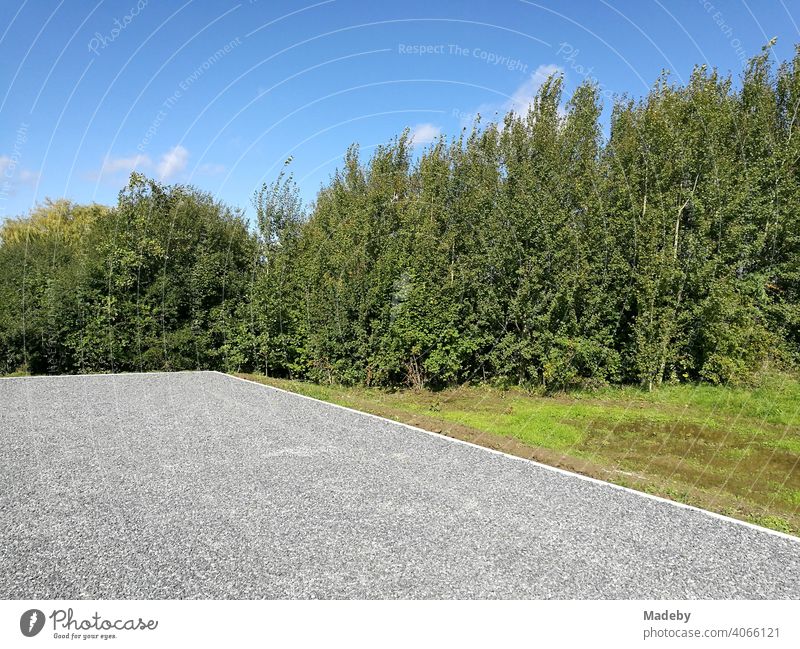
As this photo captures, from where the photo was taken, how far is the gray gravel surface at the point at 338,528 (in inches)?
138

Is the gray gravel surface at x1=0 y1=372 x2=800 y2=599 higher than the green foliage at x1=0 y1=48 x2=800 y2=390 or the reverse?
the reverse

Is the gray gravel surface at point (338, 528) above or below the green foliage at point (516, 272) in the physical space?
below

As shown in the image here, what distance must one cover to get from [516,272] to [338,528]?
9.06 m

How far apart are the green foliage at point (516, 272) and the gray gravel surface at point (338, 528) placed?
5817 millimetres

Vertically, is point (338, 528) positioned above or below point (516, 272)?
below

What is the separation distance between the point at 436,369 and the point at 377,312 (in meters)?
2.21

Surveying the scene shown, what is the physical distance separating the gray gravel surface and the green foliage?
19.1 ft

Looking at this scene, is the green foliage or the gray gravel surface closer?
the gray gravel surface

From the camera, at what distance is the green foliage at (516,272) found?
1185 cm

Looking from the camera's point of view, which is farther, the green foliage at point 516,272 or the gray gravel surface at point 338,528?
the green foliage at point 516,272

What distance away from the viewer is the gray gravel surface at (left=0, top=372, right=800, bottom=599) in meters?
3.50

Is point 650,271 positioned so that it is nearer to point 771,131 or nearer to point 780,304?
point 780,304

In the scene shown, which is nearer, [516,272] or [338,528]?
[338,528]

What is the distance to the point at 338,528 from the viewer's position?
435cm
